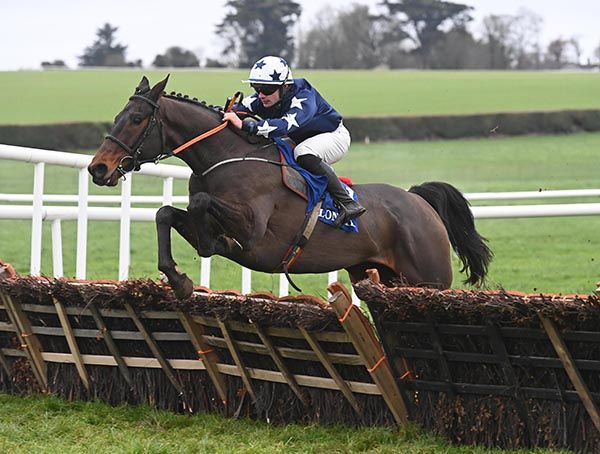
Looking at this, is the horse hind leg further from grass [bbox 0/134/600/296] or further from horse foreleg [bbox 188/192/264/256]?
horse foreleg [bbox 188/192/264/256]

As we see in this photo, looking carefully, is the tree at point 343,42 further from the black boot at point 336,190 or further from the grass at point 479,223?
the black boot at point 336,190

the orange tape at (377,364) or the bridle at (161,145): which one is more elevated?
the bridle at (161,145)

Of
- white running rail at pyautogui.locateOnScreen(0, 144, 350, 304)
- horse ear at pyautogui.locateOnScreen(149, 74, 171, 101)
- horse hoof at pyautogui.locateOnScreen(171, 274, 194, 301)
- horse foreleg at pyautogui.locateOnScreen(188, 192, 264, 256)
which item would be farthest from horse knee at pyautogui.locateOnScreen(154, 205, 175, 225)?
white running rail at pyautogui.locateOnScreen(0, 144, 350, 304)

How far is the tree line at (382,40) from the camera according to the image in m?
53.2

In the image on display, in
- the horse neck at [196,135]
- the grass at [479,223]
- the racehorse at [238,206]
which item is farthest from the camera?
the grass at [479,223]

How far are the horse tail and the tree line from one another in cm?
4485

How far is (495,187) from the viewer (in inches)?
817

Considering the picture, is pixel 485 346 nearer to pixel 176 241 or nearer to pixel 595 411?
pixel 595 411

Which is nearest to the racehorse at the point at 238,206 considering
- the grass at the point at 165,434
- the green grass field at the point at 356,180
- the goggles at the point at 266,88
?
the goggles at the point at 266,88

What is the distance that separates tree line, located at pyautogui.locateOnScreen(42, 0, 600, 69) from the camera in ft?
174

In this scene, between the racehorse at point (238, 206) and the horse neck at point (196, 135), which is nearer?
the racehorse at point (238, 206)

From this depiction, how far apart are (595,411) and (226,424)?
71.2 inches

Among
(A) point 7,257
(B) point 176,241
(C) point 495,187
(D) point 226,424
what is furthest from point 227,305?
(C) point 495,187

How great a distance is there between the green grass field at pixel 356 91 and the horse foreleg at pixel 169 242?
87.5 feet
